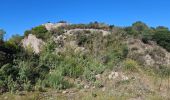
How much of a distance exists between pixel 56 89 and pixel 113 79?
2135 mm

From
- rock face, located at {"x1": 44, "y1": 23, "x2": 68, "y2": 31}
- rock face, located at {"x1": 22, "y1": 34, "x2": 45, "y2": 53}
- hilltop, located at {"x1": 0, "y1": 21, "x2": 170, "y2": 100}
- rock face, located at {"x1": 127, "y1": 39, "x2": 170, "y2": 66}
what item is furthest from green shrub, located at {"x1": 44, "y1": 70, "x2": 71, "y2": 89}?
rock face, located at {"x1": 44, "y1": 23, "x2": 68, "y2": 31}

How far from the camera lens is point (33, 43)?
14.9 metres

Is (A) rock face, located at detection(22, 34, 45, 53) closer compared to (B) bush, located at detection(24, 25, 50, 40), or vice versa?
(A) rock face, located at detection(22, 34, 45, 53)

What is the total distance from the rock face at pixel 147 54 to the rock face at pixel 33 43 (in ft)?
12.1

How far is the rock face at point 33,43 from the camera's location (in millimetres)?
14186

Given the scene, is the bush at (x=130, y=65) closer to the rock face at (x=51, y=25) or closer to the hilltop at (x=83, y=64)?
the hilltop at (x=83, y=64)

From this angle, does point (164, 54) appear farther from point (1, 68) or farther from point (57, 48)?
point (1, 68)

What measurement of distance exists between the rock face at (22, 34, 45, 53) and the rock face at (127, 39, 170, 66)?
12.1 ft

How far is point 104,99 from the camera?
9445 millimetres

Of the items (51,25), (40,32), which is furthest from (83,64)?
(51,25)

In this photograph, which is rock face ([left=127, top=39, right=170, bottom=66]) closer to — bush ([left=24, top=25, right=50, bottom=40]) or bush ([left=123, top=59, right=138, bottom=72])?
bush ([left=123, top=59, right=138, bottom=72])

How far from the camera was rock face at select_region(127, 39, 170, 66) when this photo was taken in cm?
1465

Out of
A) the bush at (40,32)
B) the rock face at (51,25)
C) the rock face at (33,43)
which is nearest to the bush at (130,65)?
the rock face at (33,43)

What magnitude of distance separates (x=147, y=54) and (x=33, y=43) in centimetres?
492
